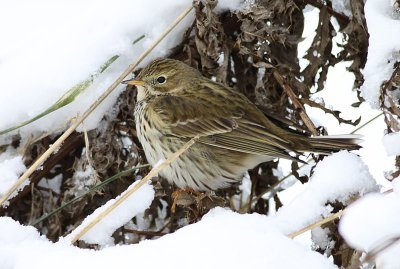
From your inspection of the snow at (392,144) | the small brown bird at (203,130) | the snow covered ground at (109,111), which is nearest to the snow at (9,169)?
the snow covered ground at (109,111)

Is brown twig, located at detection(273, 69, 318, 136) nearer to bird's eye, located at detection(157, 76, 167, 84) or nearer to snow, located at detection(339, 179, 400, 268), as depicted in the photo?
bird's eye, located at detection(157, 76, 167, 84)

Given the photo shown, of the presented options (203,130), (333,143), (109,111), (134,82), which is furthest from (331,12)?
(109,111)

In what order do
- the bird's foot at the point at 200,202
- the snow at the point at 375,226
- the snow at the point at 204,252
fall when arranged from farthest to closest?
the bird's foot at the point at 200,202 < the snow at the point at 204,252 < the snow at the point at 375,226

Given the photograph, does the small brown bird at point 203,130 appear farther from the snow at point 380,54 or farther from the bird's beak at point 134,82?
the snow at point 380,54

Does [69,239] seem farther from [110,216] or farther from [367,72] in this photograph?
[367,72]

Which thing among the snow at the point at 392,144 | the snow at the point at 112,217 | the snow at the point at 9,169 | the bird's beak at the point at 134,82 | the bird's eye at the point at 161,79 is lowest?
the snow at the point at 9,169

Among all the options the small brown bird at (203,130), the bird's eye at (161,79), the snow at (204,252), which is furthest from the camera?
the bird's eye at (161,79)

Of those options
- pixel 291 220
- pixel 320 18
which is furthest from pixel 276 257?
pixel 320 18

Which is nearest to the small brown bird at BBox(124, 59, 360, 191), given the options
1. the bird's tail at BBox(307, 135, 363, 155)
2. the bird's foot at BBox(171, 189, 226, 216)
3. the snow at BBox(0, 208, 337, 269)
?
the bird's tail at BBox(307, 135, 363, 155)
